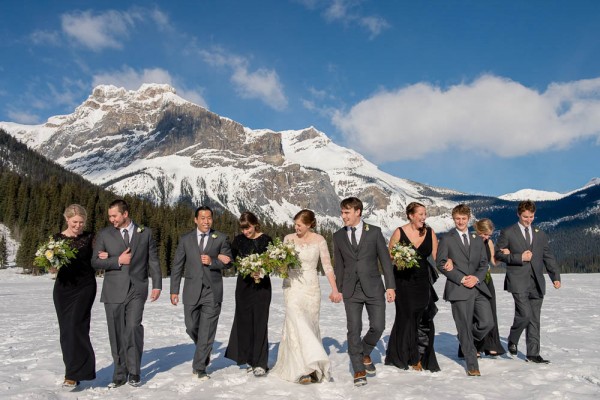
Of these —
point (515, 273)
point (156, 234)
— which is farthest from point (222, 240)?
point (156, 234)

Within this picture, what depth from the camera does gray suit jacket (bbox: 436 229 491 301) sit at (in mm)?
9039

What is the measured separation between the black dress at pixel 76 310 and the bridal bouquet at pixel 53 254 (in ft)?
0.97

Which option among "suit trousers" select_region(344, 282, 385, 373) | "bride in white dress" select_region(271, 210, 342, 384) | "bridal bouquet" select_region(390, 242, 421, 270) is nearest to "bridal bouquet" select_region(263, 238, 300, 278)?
"bride in white dress" select_region(271, 210, 342, 384)

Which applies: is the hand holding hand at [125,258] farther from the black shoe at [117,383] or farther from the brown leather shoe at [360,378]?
the brown leather shoe at [360,378]

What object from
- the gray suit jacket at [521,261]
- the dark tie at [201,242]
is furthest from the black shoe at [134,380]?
the gray suit jacket at [521,261]

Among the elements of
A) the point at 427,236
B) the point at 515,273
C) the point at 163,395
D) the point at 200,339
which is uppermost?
the point at 427,236

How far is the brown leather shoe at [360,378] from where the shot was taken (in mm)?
8086

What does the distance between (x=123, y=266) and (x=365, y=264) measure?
427cm

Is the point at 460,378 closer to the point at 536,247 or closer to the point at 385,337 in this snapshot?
the point at 536,247

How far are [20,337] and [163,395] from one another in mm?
7758

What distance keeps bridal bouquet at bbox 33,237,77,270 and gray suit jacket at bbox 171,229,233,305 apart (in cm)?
191

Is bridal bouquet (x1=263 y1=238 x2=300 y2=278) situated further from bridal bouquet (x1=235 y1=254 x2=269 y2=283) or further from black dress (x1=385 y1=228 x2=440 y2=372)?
black dress (x1=385 y1=228 x2=440 y2=372)

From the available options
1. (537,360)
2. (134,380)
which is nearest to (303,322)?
(134,380)

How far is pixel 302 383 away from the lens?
834 cm
